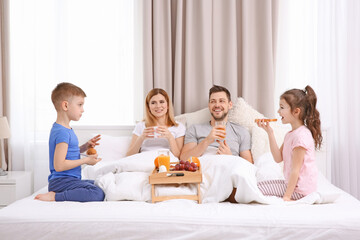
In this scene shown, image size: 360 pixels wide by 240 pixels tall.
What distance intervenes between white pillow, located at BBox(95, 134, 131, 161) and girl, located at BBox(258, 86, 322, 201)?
1.16 meters

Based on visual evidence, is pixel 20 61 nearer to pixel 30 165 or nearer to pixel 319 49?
pixel 30 165

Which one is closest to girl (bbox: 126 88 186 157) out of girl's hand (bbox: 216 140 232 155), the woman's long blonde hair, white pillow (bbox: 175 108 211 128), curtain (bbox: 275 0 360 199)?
the woman's long blonde hair

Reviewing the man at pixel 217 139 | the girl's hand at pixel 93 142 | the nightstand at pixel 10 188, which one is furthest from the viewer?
the nightstand at pixel 10 188

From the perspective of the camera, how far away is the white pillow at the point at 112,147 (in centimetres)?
284

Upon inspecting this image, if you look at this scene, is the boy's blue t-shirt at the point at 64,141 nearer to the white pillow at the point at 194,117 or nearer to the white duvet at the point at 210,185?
the white duvet at the point at 210,185

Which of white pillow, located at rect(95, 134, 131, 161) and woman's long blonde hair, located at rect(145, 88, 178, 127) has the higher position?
woman's long blonde hair, located at rect(145, 88, 178, 127)

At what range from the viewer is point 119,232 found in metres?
1.62

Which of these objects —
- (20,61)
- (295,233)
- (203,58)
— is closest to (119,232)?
(295,233)

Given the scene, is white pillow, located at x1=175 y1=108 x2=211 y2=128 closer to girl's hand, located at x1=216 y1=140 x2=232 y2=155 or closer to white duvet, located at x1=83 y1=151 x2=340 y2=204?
girl's hand, located at x1=216 y1=140 x2=232 y2=155

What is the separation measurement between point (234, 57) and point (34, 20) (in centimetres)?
184

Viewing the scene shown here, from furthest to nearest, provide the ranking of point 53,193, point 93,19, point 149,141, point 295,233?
1. point 93,19
2. point 149,141
3. point 53,193
4. point 295,233

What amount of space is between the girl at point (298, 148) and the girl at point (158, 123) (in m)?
0.82

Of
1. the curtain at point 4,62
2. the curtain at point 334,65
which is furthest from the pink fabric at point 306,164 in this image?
the curtain at point 4,62

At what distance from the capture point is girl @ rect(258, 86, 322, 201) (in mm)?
1979
